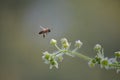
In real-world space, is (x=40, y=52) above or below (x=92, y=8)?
below

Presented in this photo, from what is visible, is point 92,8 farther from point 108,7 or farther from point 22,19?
point 22,19

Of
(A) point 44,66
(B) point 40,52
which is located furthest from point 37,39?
(A) point 44,66

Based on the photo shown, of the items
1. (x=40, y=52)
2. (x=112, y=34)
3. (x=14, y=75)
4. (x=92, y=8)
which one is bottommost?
(x=14, y=75)

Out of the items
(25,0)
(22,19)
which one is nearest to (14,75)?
(22,19)

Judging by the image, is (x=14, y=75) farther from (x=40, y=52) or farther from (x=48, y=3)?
(x=48, y=3)

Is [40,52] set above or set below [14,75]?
above

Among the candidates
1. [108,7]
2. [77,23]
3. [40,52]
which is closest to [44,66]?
[40,52]

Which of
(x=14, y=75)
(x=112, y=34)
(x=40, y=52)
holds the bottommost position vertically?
(x=14, y=75)
